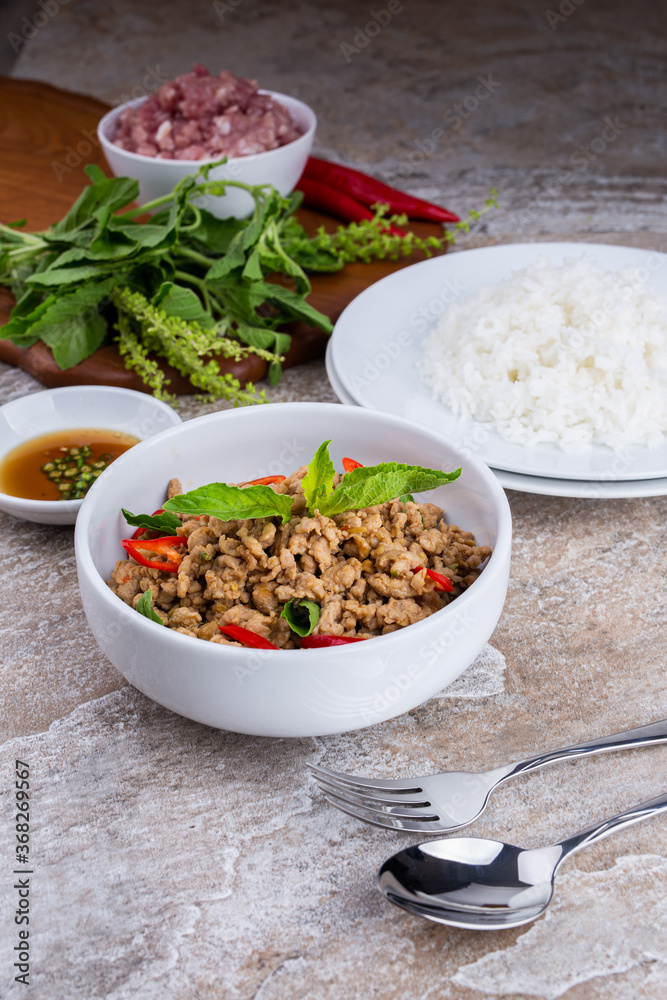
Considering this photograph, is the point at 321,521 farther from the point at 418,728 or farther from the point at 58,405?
the point at 58,405

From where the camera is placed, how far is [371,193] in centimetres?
268

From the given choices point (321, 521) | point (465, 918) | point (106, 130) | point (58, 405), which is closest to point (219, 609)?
point (321, 521)

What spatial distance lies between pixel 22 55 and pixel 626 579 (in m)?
4.24

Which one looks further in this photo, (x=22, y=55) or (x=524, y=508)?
(x=22, y=55)

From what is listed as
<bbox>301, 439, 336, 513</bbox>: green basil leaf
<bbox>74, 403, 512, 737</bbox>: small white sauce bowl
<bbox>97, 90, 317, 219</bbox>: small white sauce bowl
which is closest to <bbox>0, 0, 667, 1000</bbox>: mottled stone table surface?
<bbox>74, 403, 512, 737</bbox>: small white sauce bowl

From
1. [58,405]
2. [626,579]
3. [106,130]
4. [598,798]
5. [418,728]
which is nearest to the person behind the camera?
[598,798]

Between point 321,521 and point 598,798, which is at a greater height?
point 321,521

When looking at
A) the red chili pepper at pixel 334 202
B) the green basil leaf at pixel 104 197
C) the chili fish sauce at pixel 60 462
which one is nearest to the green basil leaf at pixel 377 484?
the chili fish sauce at pixel 60 462

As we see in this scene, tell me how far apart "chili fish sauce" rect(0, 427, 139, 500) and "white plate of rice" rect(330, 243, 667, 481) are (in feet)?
1.67

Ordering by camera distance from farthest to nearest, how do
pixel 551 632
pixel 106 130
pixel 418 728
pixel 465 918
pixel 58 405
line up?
pixel 106 130 → pixel 58 405 → pixel 551 632 → pixel 418 728 → pixel 465 918

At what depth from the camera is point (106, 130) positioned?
2.48 metres

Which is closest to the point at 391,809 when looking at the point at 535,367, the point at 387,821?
the point at 387,821

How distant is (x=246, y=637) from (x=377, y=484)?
11.0 inches

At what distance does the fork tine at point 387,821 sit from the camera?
1078 millimetres
